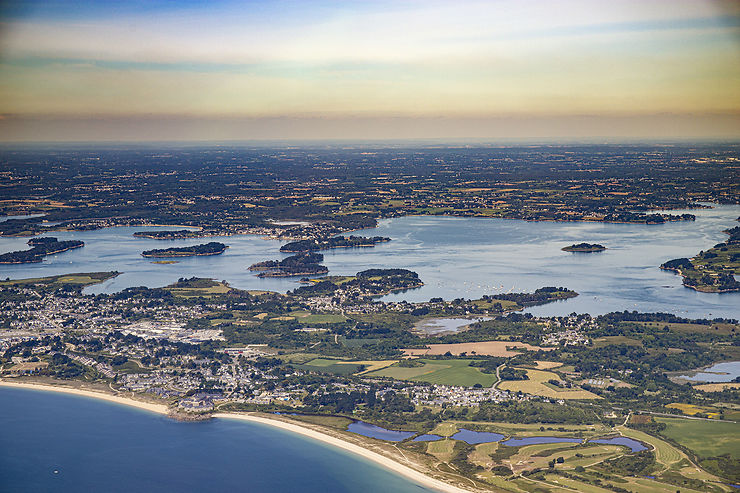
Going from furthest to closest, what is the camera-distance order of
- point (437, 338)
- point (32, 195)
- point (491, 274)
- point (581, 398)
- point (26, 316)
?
point (32, 195)
point (491, 274)
point (26, 316)
point (437, 338)
point (581, 398)

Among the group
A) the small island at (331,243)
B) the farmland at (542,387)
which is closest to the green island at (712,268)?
the farmland at (542,387)

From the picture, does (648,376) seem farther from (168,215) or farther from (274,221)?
(168,215)

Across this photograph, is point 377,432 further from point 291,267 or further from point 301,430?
point 291,267

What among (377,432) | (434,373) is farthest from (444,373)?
(377,432)

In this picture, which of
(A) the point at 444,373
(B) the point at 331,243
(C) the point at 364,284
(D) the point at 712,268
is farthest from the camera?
(B) the point at 331,243

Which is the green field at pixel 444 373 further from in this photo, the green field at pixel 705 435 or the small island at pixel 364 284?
the small island at pixel 364 284

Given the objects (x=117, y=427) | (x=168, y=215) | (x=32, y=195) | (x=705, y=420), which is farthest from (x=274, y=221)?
(x=705, y=420)
